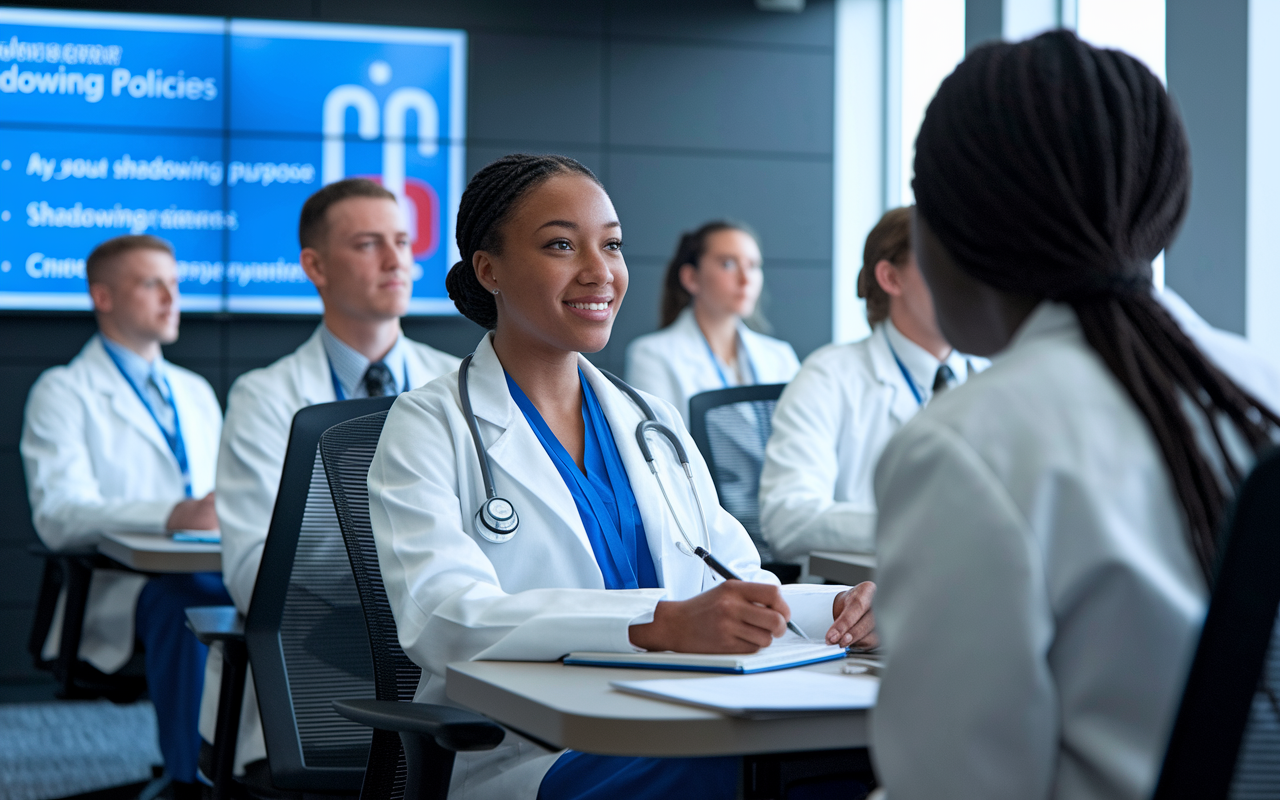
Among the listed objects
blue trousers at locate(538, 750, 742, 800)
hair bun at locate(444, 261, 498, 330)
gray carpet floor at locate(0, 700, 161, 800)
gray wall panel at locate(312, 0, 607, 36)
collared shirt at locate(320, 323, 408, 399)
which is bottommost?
gray carpet floor at locate(0, 700, 161, 800)

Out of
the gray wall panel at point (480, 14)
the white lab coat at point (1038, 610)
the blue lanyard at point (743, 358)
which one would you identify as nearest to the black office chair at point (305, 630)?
the white lab coat at point (1038, 610)

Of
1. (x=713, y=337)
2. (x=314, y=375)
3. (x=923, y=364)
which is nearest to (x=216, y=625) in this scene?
(x=314, y=375)

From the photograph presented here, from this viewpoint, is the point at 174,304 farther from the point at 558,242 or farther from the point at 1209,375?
the point at 1209,375

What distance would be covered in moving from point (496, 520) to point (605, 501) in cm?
21

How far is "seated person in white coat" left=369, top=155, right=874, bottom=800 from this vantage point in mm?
1476

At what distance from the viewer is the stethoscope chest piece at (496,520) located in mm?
1726

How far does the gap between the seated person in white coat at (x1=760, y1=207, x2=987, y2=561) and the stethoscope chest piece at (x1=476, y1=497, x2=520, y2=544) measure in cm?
129

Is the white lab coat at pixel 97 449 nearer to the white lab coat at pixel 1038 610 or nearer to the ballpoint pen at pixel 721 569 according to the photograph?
the ballpoint pen at pixel 721 569

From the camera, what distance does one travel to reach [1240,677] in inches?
28.4

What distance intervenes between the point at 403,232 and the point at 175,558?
1.03m

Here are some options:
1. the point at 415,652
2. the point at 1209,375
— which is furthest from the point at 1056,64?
the point at 415,652

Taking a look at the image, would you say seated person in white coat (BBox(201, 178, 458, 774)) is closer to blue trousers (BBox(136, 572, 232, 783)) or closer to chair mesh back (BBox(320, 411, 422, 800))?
blue trousers (BBox(136, 572, 232, 783))

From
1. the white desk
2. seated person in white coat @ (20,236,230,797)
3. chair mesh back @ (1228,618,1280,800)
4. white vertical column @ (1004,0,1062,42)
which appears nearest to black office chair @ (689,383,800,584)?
the white desk

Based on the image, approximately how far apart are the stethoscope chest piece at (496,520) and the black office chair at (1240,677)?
1114 millimetres
